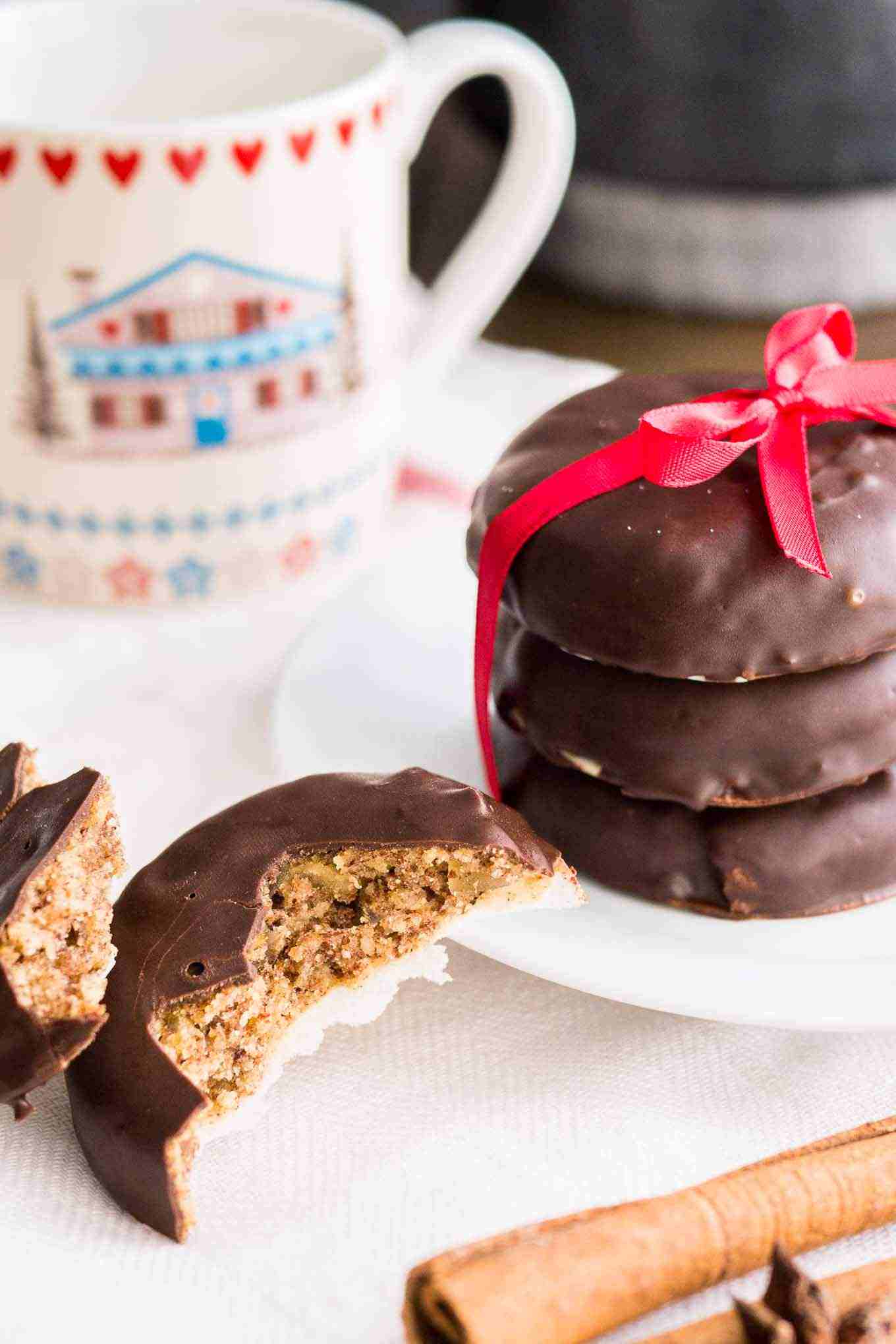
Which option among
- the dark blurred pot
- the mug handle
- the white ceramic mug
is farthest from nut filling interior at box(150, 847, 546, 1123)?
the dark blurred pot

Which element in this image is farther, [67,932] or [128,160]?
[128,160]

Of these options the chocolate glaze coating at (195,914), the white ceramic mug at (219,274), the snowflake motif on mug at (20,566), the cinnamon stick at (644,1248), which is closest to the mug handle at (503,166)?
the white ceramic mug at (219,274)

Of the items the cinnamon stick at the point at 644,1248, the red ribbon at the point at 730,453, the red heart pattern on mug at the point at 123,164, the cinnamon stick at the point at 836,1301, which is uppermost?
the red heart pattern on mug at the point at 123,164

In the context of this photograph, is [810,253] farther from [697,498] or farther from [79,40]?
[697,498]

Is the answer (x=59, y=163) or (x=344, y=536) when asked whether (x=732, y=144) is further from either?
(x=59, y=163)

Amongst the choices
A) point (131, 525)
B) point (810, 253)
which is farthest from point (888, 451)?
point (810, 253)

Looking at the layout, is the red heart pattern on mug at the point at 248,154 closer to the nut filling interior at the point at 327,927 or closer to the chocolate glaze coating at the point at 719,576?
the chocolate glaze coating at the point at 719,576

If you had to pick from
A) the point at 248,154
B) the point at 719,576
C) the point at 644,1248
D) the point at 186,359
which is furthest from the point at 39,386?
the point at 644,1248
